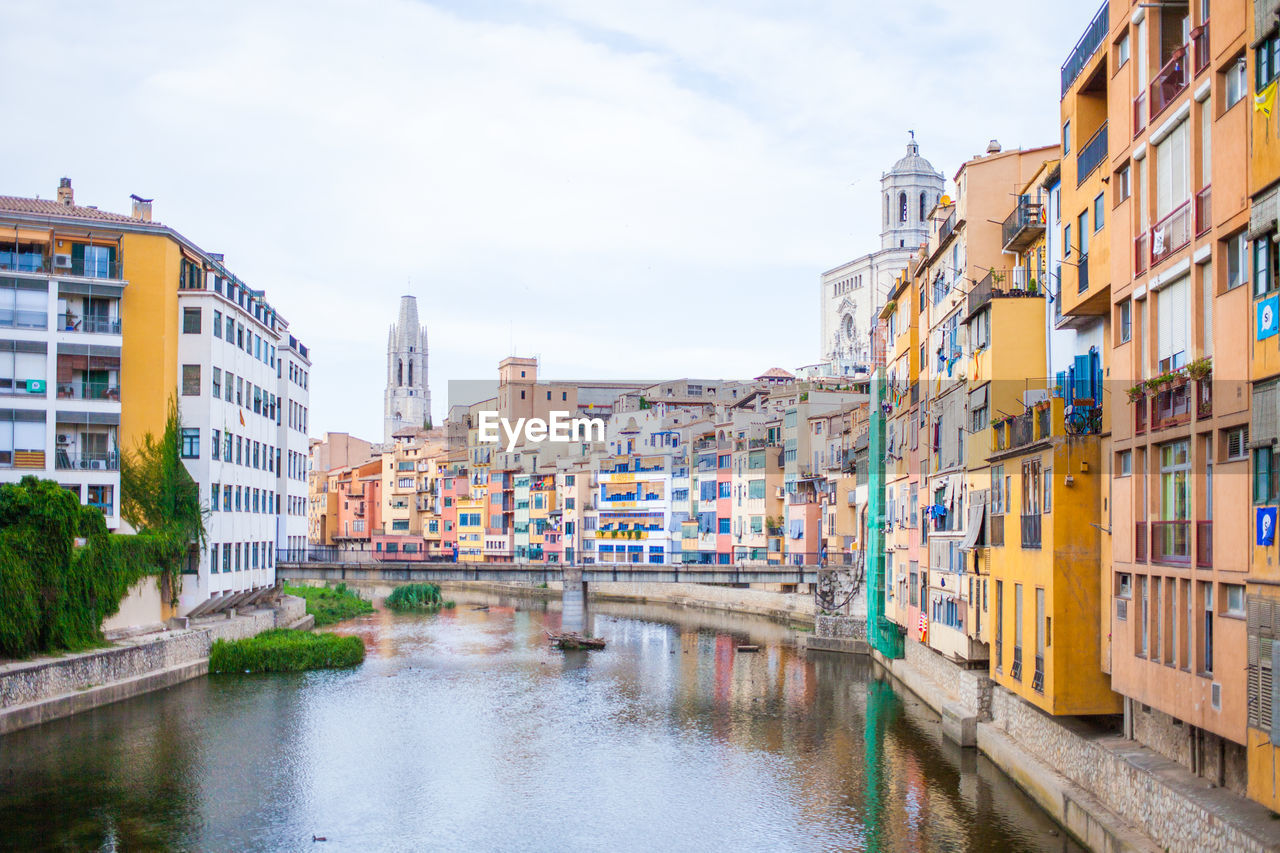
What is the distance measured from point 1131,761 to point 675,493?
221 feet

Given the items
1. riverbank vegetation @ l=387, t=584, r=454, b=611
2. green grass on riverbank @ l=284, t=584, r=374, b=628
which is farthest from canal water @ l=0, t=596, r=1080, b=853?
riverbank vegetation @ l=387, t=584, r=454, b=611

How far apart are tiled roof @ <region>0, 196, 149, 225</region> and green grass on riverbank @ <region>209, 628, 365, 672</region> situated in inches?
632

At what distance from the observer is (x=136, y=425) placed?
44.9m

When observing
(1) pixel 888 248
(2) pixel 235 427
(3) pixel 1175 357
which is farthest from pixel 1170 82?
(1) pixel 888 248

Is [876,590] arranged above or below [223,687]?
above

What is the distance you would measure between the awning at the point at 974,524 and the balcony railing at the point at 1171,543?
1038 cm

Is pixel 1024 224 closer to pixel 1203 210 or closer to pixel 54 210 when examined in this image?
pixel 1203 210

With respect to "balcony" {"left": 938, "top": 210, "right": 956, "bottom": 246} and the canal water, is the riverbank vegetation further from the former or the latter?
"balcony" {"left": 938, "top": 210, "right": 956, "bottom": 246}

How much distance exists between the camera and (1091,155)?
75.7 ft

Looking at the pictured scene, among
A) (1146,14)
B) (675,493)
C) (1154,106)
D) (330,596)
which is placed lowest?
(330,596)

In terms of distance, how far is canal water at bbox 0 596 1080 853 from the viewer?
944 inches

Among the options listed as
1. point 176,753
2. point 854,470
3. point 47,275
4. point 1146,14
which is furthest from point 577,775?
point 854,470

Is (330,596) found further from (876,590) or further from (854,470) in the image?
(876,590)

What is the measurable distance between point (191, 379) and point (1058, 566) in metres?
34.6
